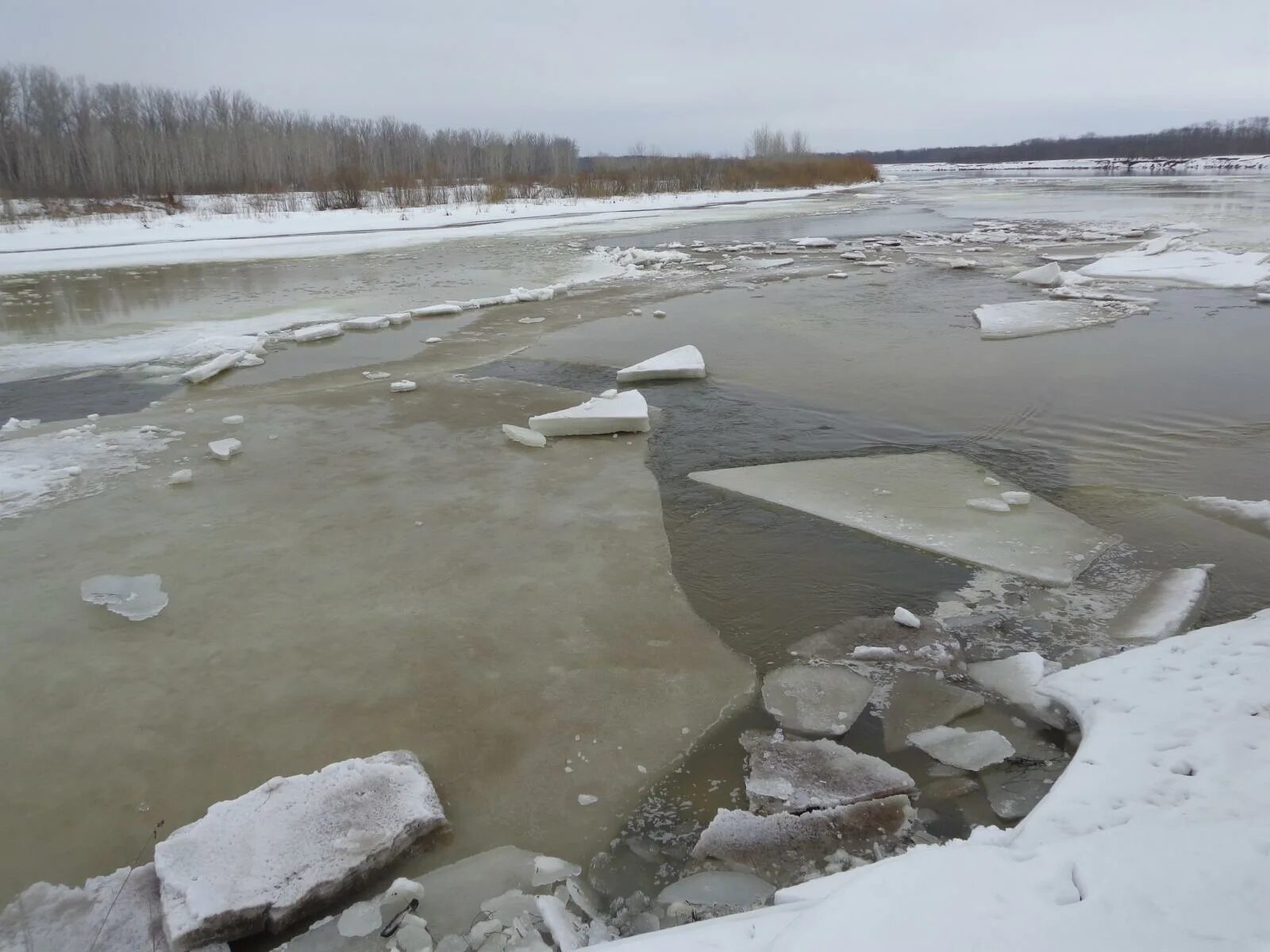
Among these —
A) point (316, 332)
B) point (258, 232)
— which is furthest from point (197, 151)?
point (316, 332)

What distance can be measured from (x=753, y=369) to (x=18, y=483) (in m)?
6.60

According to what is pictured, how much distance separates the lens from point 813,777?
9.06 ft

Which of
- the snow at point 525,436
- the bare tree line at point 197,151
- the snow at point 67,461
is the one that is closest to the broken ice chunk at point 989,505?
the snow at point 525,436

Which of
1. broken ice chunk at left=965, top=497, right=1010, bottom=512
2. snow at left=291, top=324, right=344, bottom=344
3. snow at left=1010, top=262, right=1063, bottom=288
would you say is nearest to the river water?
broken ice chunk at left=965, top=497, right=1010, bottom=512

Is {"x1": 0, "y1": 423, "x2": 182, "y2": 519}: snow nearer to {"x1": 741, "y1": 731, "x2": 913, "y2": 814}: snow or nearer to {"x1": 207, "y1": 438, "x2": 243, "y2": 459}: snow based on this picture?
{"x1": 207, "y1": 438, "x2": 243, "y2": 459}: snow

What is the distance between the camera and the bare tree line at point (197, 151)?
142 feet

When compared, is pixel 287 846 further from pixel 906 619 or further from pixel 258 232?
pixel 258 232

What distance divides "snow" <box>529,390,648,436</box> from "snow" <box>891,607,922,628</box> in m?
3.27

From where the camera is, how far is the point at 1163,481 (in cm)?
529

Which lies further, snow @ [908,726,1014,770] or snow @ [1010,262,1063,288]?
snow @ [1010,262,1063,288]

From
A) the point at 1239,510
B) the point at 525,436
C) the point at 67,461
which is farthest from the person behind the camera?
the point at 525,436

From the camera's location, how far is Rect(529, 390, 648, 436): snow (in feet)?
21.1

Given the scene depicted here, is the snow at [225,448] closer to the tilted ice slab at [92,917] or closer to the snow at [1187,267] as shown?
the tilted ice slab at [92,917]

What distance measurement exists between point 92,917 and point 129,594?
2.16 metres
